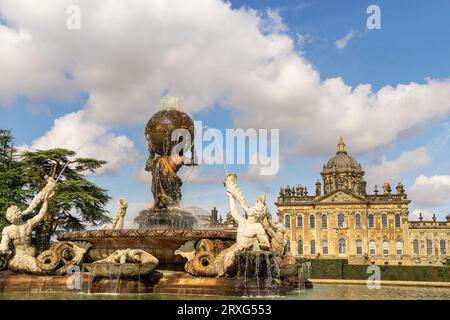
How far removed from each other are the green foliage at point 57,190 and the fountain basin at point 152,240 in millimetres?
17847

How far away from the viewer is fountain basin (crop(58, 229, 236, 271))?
35.6 feet

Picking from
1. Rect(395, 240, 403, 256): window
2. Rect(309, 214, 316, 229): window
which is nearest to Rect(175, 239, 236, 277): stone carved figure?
Rect(309, 214, 316, 229): window

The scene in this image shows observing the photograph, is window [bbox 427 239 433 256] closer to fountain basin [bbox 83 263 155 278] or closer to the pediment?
the pediment

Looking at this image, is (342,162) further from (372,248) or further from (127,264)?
(127,264)

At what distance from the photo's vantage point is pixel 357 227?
7569cm

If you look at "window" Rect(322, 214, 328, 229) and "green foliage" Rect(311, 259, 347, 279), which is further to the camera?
"window" Rect(322, 214, 328, 229)

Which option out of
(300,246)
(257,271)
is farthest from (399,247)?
(257,271)

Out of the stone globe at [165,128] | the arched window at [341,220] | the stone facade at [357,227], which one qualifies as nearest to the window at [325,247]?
the stone facade at [357,227]

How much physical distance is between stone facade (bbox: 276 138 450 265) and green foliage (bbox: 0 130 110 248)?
49.0 meters

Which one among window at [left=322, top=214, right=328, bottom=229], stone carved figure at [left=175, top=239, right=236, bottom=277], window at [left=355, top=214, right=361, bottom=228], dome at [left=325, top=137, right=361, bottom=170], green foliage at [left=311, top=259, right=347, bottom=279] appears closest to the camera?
stone carved figure at [left=175, top=239, right=236, bottom=277]

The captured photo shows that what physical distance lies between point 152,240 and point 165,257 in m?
0.66

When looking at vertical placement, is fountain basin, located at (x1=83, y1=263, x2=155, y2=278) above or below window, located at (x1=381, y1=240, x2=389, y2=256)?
below

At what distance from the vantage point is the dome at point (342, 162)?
86188mm
